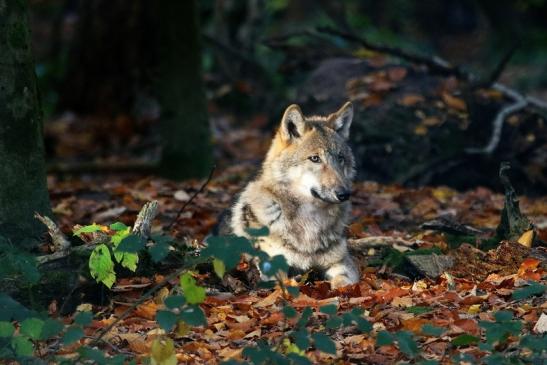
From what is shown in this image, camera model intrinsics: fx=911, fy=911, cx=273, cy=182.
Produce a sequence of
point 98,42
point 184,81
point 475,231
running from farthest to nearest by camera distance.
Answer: point 98,42, point 184,81, point 475,231

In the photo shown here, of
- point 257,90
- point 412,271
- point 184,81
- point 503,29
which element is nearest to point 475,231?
point 412,271

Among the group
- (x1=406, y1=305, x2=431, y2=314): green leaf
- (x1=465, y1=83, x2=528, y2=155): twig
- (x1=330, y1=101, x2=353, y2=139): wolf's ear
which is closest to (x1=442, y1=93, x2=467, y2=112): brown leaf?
(x1=465, y1=83, x2=528, y2=155): twig

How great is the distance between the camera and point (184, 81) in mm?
12719

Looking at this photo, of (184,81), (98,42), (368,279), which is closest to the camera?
(368,279)

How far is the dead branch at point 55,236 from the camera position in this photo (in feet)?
22.2

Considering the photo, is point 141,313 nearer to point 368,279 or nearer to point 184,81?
point 368,279

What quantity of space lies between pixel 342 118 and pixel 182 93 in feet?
16.1

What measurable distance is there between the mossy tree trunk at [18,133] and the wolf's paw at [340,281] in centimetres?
239

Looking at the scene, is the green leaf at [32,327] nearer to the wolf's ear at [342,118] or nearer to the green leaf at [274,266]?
the green leaf at [274,266]

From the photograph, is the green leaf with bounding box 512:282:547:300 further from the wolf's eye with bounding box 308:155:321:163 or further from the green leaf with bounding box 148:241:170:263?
the wolf's eye with bounding box 308:155:321:163

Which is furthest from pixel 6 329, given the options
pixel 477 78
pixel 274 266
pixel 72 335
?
pixel 477 78

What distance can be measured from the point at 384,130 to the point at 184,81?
9.66 feet

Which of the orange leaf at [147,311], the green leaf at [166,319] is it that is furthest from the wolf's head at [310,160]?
the green leaf at [166,319]

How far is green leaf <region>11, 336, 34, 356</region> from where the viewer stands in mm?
4969
